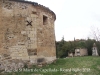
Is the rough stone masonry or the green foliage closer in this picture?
the rough stone masonry

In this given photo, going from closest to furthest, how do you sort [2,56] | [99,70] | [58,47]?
[2,56] → [99,70] → [58,47]

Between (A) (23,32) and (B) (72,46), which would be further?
(B) (72,46)

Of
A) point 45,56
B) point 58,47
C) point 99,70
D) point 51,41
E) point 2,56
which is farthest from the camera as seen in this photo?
point 58,47

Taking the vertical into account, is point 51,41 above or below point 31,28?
below

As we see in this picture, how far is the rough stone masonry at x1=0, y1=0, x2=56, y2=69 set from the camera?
25.8ft

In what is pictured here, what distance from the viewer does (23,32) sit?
825 centimetres

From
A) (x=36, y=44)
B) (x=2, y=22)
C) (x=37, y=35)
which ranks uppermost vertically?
(x=2, y=22)

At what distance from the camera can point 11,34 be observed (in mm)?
7984

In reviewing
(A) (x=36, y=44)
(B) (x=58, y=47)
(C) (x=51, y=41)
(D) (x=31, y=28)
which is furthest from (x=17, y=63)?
(B) (x=58, y=47)

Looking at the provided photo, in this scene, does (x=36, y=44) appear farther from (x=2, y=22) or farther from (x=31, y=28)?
(x=2, y=22)

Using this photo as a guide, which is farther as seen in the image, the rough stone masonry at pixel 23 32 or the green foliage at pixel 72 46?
the green foliage at pixel 72 46

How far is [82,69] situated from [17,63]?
11.5 feet

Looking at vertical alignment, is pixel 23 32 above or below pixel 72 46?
above

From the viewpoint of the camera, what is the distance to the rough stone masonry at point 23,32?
7.86 metres
